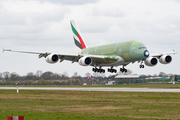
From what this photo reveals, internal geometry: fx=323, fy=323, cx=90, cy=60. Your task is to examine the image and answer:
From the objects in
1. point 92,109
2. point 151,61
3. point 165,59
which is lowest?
point 92,109

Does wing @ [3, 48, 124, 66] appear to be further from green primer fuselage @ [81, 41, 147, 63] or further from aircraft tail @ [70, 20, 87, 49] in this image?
aircraft tail @ [70, 20, 87, 49]

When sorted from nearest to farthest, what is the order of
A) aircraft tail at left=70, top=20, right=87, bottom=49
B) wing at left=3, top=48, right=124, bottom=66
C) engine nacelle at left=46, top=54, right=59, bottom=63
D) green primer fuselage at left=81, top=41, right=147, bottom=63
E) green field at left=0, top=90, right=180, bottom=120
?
green field at left=0, top=90, right=180, bottom=120 → green primer fuselage at left=81, top=41, right=147, bottom=63 → engine nacelle at left=46, top=54, right=59, bottom=63 → wing at left=3, top=48, right=124, bottom=66 → aircraft tail at left=70, top=20, right=87, bottom=49

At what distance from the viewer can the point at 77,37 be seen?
81.5 m

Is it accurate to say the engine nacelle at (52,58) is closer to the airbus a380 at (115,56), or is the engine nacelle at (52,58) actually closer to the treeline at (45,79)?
the airbus a380 at (115,56)

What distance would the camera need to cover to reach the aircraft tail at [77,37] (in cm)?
7944

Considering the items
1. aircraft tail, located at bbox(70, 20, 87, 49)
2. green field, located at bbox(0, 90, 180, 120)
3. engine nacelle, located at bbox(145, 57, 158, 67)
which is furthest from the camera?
aircraft tail, located at bbox(70, 20, 87, 49)

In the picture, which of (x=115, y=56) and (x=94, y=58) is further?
(x=94, y=58)

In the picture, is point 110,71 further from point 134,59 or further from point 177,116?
point 177,116

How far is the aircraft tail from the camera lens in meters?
79.4

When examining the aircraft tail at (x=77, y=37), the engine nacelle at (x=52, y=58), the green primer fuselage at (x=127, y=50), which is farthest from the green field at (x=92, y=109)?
the aircraft tail at (x=77, y=37)

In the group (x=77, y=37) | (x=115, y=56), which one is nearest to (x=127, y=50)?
(x=115, y=56)

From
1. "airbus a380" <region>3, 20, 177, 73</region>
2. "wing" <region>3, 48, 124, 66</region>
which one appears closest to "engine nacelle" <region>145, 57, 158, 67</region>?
"airbus a380" <region>3, 20, 177, 73</region>

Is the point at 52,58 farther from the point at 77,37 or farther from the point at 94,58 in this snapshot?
the point at 77,37

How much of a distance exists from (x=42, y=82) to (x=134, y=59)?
174ft
